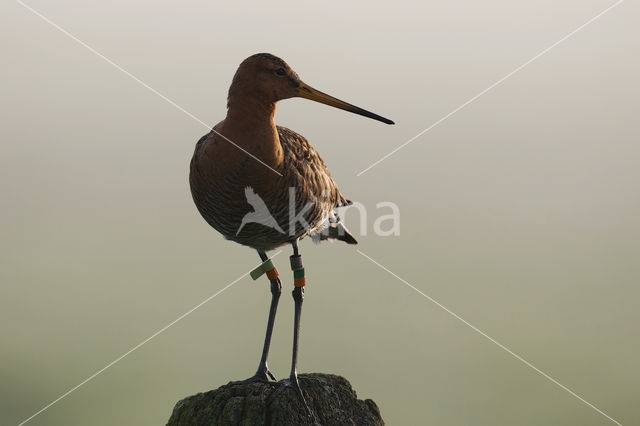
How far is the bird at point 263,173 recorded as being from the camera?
5.18 meters

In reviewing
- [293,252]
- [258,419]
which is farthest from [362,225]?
[258,419]

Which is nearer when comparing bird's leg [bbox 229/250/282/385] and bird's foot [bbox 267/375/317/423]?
bird's foot [bbox 267/375/317/423]

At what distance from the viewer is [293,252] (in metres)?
6.02

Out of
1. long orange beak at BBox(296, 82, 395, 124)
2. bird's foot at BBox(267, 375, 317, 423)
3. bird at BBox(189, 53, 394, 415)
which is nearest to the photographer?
bird at BBox(189, 53, 394, 415)

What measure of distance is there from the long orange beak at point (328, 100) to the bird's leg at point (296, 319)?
4.02 feet

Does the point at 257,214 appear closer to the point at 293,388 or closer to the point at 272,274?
the point at 272,274

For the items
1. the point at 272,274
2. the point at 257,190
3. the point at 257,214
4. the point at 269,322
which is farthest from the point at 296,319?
the point at 257,190

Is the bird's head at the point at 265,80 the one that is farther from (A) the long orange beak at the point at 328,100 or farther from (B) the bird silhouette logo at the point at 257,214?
(B) the bird silhouette logo at the point at 257,214

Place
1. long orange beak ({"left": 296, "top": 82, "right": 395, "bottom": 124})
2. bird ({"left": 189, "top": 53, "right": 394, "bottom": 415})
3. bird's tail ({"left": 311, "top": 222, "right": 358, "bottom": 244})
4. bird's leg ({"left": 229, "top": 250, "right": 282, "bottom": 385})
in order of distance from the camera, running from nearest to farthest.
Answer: bird ({"left": 189, "top": 53, "right": 394, "bottom": 415}) < long orange beak ({"left": 296, "top": 82, "right": 395, "bottom": 124}) < bird's leg ({"left": 229, "top": 250, "right": 282, "bottom": 385}) < bird's tail ({"left": 311, "top": 222, "right": 358, "bottom": 244})

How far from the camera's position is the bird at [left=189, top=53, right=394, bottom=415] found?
17.0ft

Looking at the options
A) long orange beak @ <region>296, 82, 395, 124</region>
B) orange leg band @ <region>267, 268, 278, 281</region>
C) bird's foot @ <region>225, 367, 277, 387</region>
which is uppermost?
long orange beak @ <region>296, 82, 395, 124</region>

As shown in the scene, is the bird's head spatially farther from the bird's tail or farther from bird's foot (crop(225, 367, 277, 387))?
bird's foot (crop(225, 367, 277, 387))

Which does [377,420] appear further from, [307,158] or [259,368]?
[307,158]

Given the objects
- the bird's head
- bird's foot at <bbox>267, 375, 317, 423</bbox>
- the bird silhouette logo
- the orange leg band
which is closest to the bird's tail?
the orange leg band
